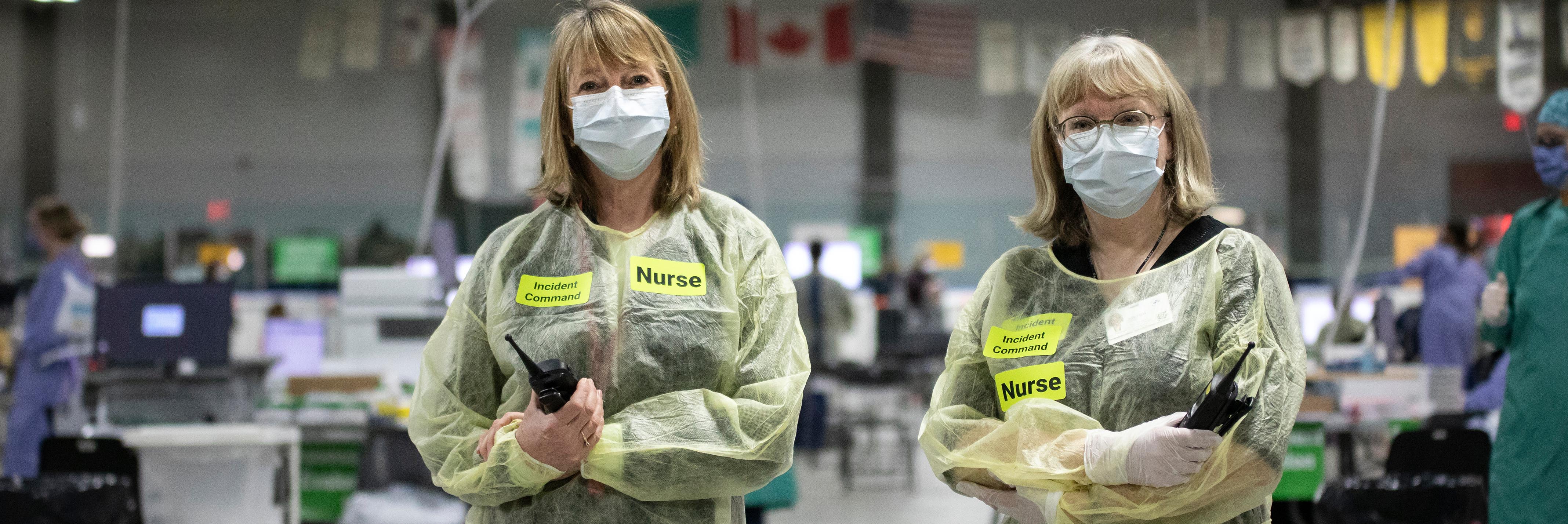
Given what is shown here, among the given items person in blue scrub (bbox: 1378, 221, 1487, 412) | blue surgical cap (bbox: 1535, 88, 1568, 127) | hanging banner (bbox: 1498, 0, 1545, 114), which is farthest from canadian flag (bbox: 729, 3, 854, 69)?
blue surgical cap (bbox: 1535, 88, 1568, 127)

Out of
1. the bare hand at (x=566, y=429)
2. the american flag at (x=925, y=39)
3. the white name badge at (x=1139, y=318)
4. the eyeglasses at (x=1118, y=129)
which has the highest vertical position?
the american flag at (x=925, y=39)

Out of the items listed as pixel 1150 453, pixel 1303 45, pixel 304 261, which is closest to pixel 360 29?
pixel 304 261

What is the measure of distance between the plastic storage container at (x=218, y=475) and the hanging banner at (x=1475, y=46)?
9885 millimetres

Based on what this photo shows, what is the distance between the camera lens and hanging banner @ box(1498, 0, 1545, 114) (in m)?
9.27

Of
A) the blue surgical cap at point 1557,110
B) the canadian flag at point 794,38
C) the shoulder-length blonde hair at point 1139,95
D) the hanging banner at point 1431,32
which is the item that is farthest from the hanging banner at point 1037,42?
the shoulder-length blonde hair at point 1139,95

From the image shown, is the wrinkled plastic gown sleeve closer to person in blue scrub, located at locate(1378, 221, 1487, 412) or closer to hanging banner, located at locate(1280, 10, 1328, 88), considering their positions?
person in blue scrub, located at locate(1378, 221, 1487, 412)

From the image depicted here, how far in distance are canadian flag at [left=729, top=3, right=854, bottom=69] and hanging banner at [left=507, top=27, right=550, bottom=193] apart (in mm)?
2502

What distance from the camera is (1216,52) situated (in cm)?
1209

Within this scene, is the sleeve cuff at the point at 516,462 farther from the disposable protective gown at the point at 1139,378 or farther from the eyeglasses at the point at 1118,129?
the eyeglasses at the point at 1118,129

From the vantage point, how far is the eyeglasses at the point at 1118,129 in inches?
61.0

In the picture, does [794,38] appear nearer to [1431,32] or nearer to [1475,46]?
[1431,32]

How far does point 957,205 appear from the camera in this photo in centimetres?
1335

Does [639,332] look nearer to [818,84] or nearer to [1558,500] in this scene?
[1558,500]

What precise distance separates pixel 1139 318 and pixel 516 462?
0.81 m
